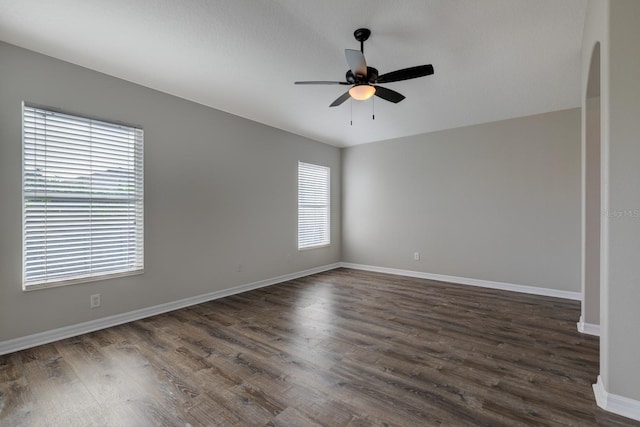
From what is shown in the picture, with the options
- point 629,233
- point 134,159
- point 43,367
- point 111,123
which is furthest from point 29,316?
point 629,233

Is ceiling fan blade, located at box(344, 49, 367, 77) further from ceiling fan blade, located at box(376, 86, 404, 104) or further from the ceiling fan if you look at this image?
ceiling fan blade, located at box(376, 86, 404, 104)

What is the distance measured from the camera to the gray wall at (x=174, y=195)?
8.48 ft

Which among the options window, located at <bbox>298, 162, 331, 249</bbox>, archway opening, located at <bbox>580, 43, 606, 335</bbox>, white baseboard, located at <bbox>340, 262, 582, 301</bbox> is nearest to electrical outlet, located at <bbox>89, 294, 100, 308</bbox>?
window, located at <bbox>298, 162, 331, 249</bbox>

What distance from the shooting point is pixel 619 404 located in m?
1.74

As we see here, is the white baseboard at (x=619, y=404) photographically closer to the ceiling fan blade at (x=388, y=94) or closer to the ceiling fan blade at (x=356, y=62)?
the ceiling fan blade at (x=388, y=94)

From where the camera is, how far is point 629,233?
5.53 feet

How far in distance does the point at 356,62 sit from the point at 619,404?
287cm

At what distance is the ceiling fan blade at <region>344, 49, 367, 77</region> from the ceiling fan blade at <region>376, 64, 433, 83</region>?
185 mm

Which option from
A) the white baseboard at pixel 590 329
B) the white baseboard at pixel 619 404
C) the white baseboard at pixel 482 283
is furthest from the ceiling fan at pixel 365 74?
the white baseboard at pixel 482 283

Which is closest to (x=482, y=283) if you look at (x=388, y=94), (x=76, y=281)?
(x=388, y=94)

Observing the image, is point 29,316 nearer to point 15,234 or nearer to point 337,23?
point 15,234

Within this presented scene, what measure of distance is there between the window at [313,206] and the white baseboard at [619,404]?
4306 millimetres

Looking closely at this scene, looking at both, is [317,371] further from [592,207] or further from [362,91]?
[592,207]

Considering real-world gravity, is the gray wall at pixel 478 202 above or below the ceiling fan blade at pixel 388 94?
below
